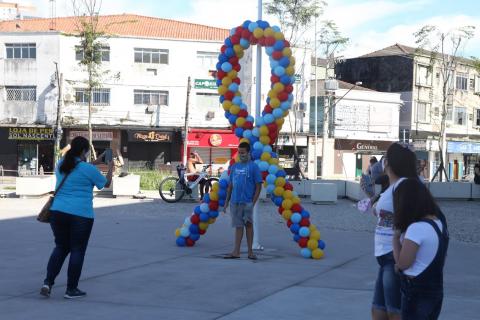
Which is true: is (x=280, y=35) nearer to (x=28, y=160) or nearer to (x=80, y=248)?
(x=80, y=248)

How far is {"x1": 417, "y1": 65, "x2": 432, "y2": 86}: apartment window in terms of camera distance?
170ft

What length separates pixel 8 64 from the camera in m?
41.5

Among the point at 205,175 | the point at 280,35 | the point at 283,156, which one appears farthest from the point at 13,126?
the point at 280,35

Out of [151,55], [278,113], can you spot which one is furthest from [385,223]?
[151,55]

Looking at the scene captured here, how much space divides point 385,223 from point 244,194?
484cm

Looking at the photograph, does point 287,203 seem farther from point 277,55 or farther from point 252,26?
point 252,26

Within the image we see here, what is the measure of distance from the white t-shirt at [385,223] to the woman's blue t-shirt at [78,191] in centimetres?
318

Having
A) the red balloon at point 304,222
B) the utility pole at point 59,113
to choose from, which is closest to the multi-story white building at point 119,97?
the utility pole at point 59,113

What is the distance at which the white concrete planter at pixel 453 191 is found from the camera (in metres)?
23.9

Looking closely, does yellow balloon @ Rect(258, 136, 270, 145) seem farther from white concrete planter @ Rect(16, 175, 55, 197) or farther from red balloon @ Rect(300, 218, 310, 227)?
white concrete planter @ Rect(16, 175, 55, 197)

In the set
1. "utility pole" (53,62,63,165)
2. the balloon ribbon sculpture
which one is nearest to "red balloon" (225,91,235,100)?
the balloon ribbon sculpture

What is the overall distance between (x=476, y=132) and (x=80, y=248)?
55.8 m

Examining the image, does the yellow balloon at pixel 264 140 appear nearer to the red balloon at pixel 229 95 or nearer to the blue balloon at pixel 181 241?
the red balloon at pixel 229 95

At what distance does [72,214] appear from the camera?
6570 mm
